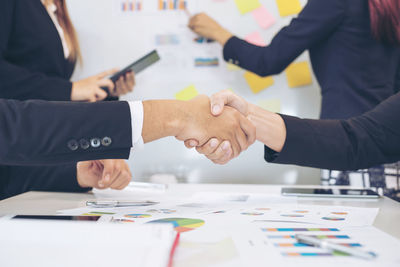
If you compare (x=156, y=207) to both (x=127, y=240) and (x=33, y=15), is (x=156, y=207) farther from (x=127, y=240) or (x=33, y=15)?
(x=33, y=15)

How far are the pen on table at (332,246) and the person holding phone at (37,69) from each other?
2.32ft

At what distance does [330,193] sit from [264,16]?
109 cm

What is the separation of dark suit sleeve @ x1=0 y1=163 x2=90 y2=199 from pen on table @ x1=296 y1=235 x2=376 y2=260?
2.66 feet

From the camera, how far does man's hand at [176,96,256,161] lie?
1.08 meters

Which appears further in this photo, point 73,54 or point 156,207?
point 73,54

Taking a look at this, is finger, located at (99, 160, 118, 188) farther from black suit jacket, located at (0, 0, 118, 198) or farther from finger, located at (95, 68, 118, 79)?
finger, located at (95, 68, 118, 79)


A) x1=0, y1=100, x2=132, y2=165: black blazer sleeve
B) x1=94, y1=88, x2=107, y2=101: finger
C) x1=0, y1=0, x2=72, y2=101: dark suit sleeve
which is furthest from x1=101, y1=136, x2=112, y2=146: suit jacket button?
x1=94, y1=88, x2=107, y2=101: finger

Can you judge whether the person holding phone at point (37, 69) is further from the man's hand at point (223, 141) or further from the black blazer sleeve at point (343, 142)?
the black blazer sleeve at point (343, 142)

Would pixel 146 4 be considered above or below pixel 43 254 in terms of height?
above

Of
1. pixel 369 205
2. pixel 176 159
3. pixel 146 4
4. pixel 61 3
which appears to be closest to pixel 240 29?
pixel 146 4

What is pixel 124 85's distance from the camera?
1.83 m

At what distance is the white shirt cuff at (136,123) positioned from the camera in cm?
87

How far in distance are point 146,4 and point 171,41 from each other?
22cm

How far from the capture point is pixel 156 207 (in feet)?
3.05
